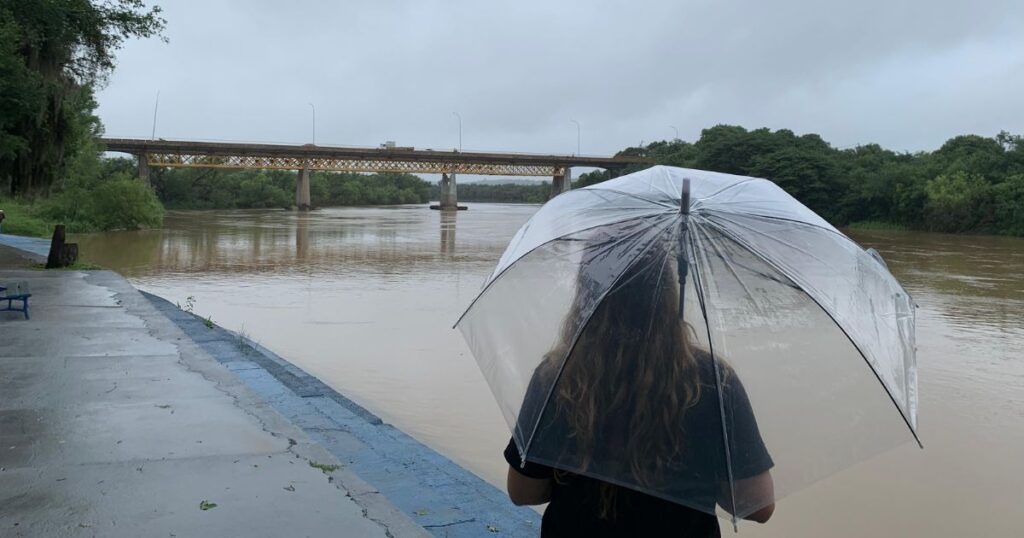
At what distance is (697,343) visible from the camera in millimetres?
2146

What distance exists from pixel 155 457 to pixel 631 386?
4.02 m

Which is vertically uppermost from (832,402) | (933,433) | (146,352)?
(832,402)

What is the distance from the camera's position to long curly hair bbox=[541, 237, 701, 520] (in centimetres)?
201

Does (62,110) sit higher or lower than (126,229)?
higher

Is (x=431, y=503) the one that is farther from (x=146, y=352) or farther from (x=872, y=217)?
(x=872, y=217)

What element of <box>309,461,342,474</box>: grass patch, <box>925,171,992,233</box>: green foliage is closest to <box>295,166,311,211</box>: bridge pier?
<box>925,171,992,233</box>: green foliage

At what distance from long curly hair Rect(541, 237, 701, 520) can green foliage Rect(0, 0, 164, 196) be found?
13.3 metres

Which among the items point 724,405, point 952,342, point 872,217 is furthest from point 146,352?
point 872,217

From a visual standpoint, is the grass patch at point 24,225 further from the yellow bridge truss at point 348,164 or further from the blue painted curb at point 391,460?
the yellow bridge truss at point 348,164

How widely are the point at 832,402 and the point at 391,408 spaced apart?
688cm

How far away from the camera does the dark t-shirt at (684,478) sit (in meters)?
2.04

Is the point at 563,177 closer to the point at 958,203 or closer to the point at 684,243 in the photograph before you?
the point at 958,203

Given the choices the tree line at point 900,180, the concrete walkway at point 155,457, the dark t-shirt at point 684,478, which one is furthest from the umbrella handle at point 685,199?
the tree line at point 900,180

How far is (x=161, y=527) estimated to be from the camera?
394 centimetres
